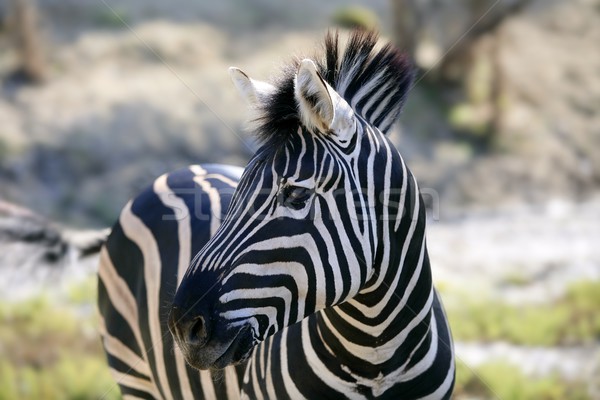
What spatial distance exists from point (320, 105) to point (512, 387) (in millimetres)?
5355

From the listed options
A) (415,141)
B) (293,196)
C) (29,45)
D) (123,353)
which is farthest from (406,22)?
(293,196)

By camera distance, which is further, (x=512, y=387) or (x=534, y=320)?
(x=534, y=320)

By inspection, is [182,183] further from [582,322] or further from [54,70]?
[54,70]

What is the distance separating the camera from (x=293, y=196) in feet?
9.84

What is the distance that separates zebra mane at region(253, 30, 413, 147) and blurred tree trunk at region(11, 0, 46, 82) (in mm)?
14681

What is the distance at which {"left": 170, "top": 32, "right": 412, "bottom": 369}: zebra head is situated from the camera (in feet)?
9.59

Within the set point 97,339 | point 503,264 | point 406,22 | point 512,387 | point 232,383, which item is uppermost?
point 406,22

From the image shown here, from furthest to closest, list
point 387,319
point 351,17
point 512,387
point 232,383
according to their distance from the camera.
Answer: point 351,17, point 512,387, point 232,383, point 387,319

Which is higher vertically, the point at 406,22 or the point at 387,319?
the point at 406,22

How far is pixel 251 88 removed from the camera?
10.9 feet

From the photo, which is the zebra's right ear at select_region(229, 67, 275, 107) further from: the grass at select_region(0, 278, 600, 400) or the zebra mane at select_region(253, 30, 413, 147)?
the grass at select_region(0, 278, 600, 400)

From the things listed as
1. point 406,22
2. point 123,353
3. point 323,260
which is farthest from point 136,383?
point 406,22

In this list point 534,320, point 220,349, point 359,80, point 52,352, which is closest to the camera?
point 220,349

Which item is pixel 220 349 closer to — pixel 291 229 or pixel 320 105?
pixel 291 229
